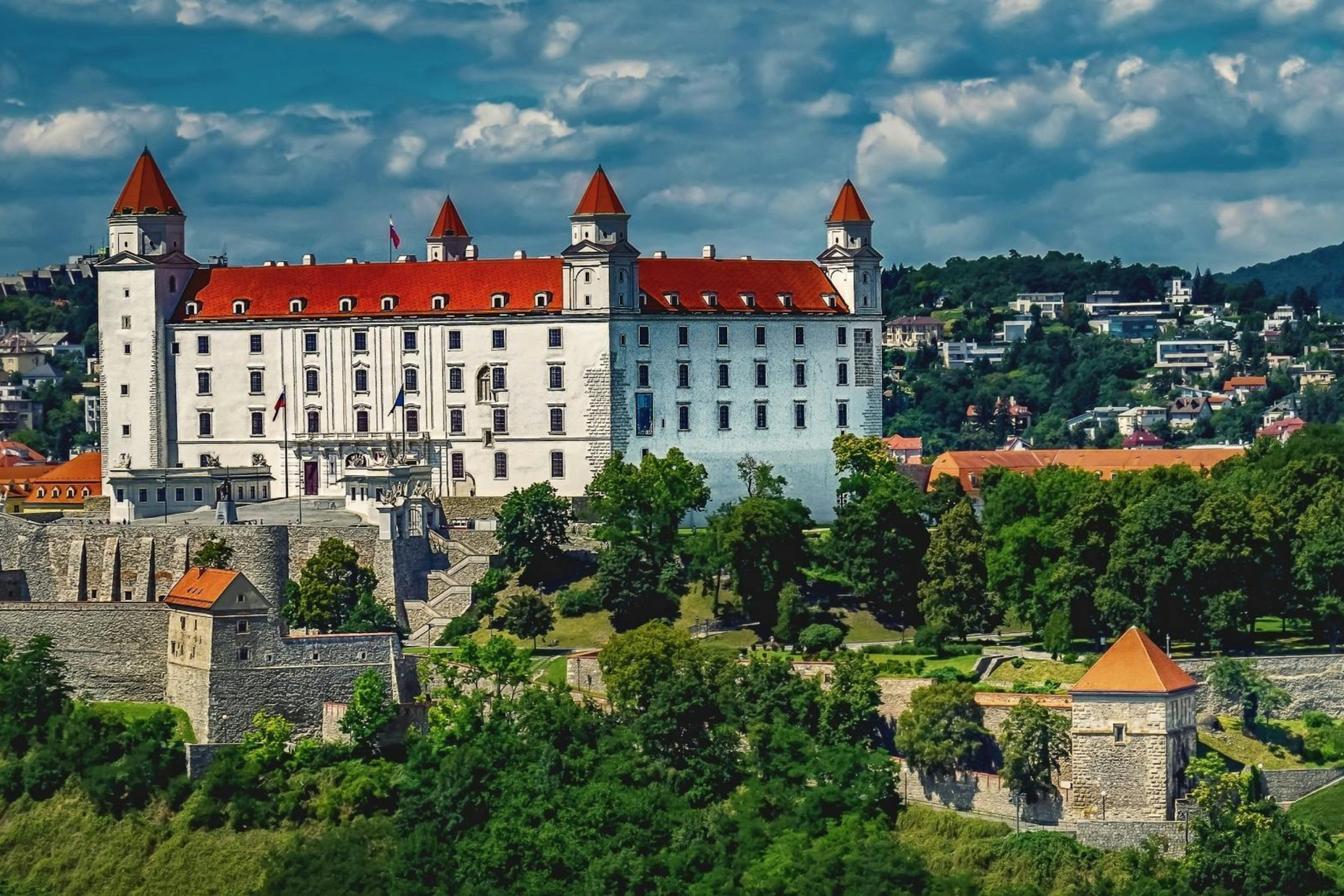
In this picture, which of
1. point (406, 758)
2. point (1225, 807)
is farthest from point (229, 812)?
point (1225, 807)

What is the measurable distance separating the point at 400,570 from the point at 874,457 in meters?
18.1

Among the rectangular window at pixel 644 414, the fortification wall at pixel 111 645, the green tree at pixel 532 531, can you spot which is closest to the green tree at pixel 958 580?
the green tree at pixel 532 531

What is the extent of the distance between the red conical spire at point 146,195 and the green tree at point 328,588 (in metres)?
17.2

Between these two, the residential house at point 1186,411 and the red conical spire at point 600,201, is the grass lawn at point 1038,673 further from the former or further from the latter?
the residential house at point 1186,411

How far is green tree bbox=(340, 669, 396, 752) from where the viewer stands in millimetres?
76250

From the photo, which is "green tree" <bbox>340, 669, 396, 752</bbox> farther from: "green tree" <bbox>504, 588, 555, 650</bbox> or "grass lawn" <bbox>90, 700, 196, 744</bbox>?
"green tree" <bbox>504, 588, 555, 650</bbox>

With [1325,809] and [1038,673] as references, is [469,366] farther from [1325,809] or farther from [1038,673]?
[1325,809]

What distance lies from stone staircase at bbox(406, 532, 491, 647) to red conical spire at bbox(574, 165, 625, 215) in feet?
40.9

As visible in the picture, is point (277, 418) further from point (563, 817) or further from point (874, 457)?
point (563, 817)

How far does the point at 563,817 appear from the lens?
236 ft

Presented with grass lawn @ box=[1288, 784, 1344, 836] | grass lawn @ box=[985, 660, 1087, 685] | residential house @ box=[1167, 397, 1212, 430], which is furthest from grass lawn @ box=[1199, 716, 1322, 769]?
residential house @ box=[1167, 397, 1212, 430]

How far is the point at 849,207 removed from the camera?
98875 millimetres

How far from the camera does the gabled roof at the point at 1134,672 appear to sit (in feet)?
221

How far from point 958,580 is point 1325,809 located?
15.3 metres
